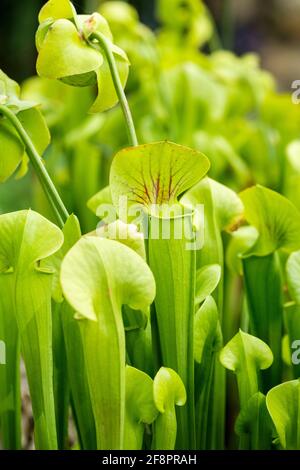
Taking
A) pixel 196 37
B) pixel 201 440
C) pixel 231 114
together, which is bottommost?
pixel 201 440

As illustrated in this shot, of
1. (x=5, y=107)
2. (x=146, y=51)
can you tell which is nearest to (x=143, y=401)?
(x=5, y=107)

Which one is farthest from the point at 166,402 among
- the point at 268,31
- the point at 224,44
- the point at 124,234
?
the point at 268,31

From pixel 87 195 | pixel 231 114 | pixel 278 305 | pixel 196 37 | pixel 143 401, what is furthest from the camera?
pixel 196 37

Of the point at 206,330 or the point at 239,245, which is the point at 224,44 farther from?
the point at 206,330

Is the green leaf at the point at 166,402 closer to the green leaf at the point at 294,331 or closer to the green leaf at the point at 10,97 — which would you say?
the green leaf at the point at 294,331

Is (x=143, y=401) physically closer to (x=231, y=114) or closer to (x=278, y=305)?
(x=278, y=305)

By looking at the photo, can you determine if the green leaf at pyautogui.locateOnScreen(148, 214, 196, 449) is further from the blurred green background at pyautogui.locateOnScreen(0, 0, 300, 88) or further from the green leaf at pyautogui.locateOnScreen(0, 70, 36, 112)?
the blurred green background at pyautogui.locateOnScreen(0, 0, 300, 88)

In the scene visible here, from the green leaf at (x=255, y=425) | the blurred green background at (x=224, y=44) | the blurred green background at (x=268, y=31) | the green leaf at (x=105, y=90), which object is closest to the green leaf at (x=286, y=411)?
the green leaf at (x=255, y=425)
